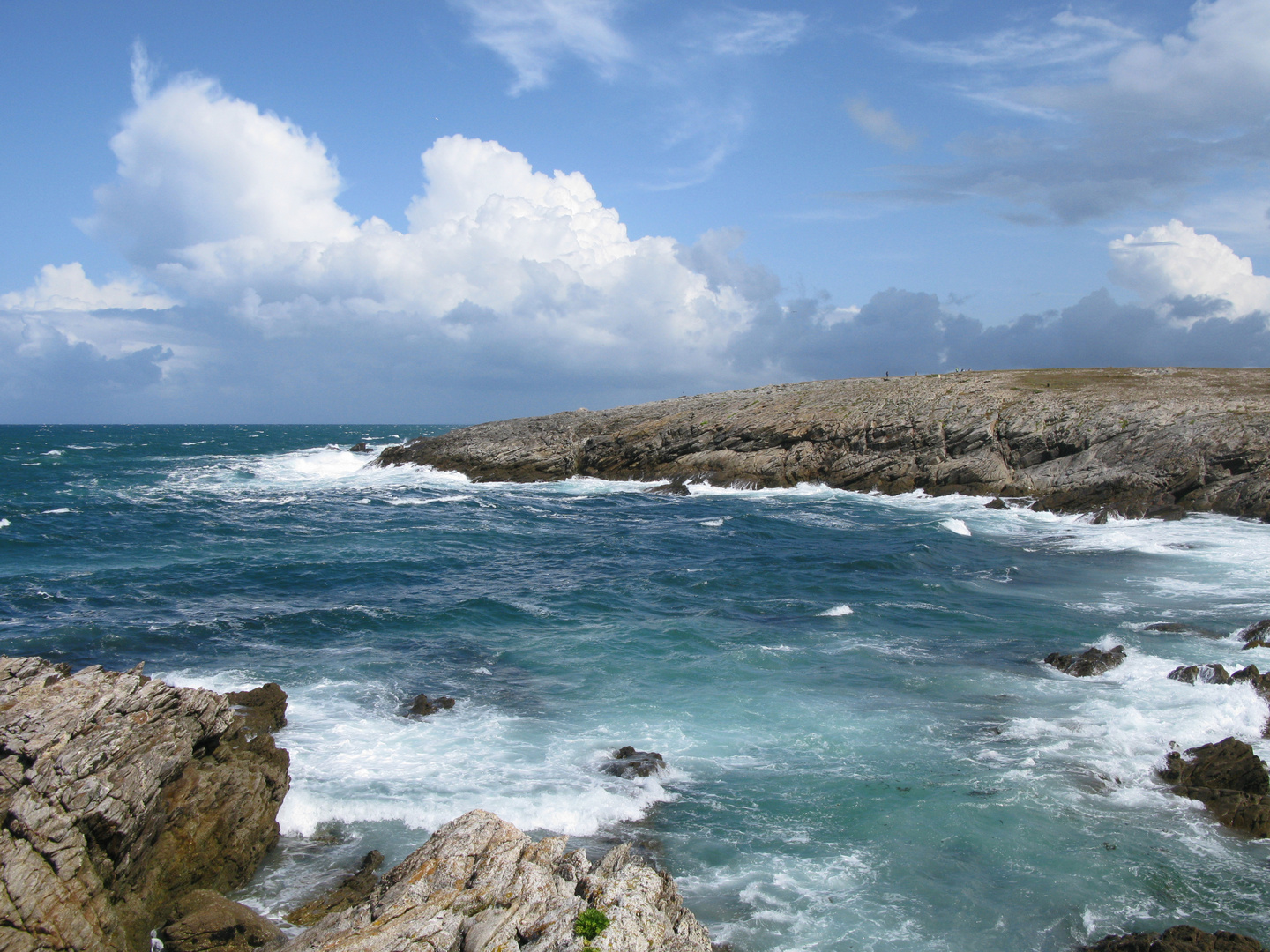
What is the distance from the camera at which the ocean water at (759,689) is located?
36.3 feet

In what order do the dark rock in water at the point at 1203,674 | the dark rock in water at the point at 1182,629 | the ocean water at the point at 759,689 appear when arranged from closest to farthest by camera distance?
1. the ocean water at the point at 759,689
2. the dark rock in water at the point at 1203,674
3. the dark rock in water at the point at 1182,629

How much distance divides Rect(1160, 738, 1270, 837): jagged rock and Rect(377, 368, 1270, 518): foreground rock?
31.2 metres

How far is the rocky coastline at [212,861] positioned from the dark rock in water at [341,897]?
0.08 ft

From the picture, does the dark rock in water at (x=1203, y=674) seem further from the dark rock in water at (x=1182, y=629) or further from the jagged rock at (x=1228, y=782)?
the jagged rock at (x=1228, y=782)

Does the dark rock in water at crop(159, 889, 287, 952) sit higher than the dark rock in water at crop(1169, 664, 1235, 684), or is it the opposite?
the dark rock in water at crop(1169, 664, 1235, 684)

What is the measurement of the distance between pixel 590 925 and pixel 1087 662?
1677cm

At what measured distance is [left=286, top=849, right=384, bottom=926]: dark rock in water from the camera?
32.9 ft

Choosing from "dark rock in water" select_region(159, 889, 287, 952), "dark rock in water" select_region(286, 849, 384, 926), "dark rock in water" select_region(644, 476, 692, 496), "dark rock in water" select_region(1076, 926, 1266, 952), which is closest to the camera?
"dark rock in water" select_region(1076, 926, 1266, 952)

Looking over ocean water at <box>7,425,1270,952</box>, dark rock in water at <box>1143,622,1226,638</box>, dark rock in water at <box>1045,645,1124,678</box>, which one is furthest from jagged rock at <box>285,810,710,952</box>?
dark rock in water at <box>1143,622,1226,638</box>

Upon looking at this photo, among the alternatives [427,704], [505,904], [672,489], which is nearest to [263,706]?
[427,704]

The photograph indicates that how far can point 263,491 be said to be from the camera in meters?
58.6

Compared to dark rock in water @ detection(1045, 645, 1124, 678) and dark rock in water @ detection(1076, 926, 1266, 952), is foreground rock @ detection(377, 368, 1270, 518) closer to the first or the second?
dark rock in water @ detection(1045, 645, 1124, 678)

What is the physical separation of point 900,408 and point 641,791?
1956 inches

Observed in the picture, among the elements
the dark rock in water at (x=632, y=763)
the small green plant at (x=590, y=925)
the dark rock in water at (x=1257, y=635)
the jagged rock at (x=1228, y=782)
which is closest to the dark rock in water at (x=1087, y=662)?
the dark rock in water at (x=1257, y=635)
